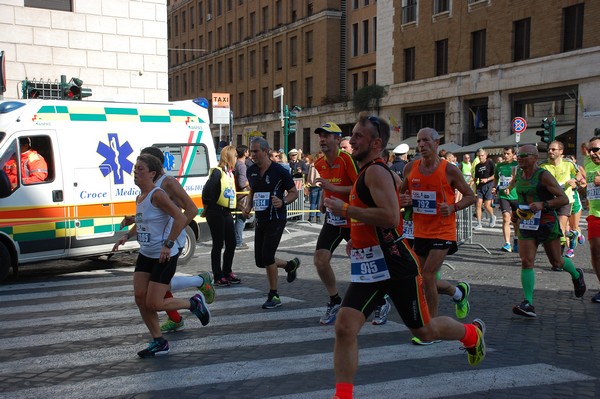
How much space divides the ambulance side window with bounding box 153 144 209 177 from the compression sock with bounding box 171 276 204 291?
15.9 ft

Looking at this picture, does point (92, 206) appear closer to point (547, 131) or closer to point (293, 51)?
point (547, 131)

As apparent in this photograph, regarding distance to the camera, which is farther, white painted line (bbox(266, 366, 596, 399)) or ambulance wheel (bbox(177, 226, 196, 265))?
ambulance wheel (bbox(177, 226, 196, 265))

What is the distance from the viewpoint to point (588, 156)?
30.2 ft

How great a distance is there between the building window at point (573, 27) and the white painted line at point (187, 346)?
25115 millimetres

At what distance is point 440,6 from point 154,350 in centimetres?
3356

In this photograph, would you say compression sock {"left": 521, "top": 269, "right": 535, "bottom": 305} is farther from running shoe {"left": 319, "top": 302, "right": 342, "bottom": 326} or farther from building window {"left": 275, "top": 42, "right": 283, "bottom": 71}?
building window {"left": 275, "top": 42, "right": 283, "bottom": 71}

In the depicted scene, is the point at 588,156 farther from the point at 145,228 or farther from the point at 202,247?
the point at 202,247

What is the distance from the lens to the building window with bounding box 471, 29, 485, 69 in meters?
33.9

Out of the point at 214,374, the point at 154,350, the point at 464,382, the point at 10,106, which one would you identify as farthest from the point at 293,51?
the point at 464,382

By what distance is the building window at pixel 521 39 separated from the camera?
31208 millimetres

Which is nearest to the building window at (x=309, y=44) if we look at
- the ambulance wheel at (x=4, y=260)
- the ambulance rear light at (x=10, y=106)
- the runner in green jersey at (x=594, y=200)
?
the ambulance rear light at (x=10, y=106)

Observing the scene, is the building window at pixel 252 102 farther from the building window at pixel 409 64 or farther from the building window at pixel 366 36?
the building window at pixel 409 64

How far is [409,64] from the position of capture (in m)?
39.1

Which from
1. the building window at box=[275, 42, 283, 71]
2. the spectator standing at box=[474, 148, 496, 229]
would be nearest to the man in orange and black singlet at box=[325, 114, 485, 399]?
the spectator standing at box=[474, 148, 496, 229]
